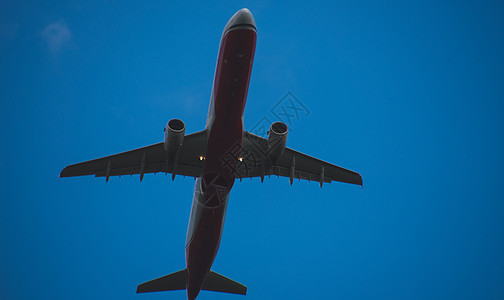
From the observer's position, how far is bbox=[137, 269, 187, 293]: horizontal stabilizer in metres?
23.8

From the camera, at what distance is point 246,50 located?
15.8 metres

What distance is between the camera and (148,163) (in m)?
20.9

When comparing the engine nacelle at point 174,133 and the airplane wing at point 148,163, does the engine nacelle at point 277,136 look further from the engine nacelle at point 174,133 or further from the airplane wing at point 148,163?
the engine nacelle at point 174,133

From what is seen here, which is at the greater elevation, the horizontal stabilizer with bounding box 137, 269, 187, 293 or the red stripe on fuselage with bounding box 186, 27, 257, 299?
the red stripe on fuselage with bounding box 186, 27, 257, 299

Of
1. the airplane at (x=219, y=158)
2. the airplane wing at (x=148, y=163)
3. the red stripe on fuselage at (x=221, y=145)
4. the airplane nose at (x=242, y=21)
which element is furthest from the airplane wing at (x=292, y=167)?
the airplane nose at (x=242, y=21)

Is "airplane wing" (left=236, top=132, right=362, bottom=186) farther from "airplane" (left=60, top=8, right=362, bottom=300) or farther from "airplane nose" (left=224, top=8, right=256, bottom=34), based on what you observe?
"airplane nose" (left=224, top=8, right=256, bottom=34)

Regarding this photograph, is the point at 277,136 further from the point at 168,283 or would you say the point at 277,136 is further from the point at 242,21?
the point at 168,283

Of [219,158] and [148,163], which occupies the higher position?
[219,158]

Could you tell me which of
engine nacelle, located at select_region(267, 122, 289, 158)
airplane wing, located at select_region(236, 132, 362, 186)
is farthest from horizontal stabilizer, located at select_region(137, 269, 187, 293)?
engine nacelle, located at select_region(267, 122, 289, 158)

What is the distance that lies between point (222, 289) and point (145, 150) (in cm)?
1060

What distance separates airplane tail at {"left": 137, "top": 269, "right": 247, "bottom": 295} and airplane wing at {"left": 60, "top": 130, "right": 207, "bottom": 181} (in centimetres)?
721

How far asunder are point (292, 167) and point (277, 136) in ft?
10.5

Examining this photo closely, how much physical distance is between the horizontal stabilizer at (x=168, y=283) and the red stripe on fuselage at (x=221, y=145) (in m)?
1.99

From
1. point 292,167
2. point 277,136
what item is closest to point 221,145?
point 277,136
